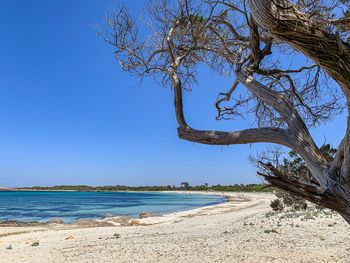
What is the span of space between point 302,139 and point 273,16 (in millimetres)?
899

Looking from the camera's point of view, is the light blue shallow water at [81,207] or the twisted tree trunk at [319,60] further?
the light blue shallow water at [81,207]

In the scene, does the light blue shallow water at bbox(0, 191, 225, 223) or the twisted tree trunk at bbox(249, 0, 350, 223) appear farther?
the light blue shallow water at bbox(0, 191, 225, 223)

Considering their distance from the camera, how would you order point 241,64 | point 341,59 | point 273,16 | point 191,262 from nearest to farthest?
1. point 341,59
2. point 273,16
3. point 241,64
4. point 191,262

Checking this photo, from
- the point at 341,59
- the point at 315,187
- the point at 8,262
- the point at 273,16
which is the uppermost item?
the point at 273,16

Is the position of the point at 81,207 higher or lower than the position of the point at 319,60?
lower

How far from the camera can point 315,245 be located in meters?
8.79

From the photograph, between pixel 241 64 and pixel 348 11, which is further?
pixel 241 64

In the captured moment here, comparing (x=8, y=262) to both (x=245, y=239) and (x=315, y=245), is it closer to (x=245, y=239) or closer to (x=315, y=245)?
(x=245, y=239)

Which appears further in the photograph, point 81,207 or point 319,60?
point 81,207

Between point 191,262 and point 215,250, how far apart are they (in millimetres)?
1305

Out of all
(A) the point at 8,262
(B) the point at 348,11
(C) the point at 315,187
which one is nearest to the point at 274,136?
(C) the point at 315,187

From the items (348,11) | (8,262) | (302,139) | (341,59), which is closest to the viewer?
(341,59)

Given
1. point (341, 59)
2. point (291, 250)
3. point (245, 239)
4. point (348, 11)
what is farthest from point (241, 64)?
point (245, 239)

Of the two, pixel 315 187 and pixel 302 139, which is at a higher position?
pixel 302 139
